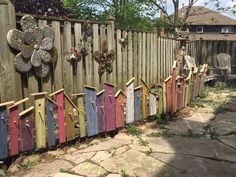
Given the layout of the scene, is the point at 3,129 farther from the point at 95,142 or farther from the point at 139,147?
the point at 139,147

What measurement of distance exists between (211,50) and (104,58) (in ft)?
26.7

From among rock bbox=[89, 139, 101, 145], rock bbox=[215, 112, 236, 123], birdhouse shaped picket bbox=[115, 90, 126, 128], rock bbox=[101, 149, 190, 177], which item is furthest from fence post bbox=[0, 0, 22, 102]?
rock bbox=[215, 112, 236, 123]

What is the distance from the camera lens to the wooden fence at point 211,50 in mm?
12516

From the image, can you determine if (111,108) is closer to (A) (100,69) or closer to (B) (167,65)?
(A) (100,69)

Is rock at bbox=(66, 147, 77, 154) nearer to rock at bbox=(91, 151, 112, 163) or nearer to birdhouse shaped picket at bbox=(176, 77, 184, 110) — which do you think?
rock at bbox=(91, 151, 112, 163)

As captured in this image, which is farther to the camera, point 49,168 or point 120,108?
point 120,108

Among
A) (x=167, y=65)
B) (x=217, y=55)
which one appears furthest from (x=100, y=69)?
(x=217, y=55)

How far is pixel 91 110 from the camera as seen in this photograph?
447cm

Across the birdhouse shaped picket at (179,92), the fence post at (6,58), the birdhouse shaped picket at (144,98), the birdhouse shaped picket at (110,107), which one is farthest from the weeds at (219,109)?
the fence post at (6,58)

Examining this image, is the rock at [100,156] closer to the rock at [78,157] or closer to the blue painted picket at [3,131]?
the rock at [78,157]

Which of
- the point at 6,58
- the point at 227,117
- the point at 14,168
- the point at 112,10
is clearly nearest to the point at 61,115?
the point at 14,168

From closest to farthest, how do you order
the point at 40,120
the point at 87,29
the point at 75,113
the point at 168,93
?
the point at 40,120
the point at 75,113
the point at 87,29
the point at 168,93

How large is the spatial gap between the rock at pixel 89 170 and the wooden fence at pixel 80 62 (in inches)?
43.5

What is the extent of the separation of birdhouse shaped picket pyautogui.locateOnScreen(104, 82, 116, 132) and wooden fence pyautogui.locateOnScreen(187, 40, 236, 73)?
8361 millimetres
